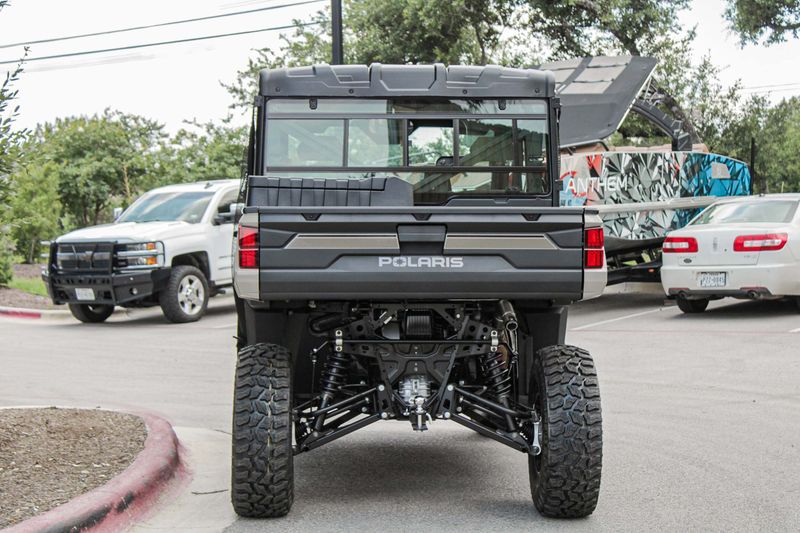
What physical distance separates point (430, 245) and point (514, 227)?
1.39 ft

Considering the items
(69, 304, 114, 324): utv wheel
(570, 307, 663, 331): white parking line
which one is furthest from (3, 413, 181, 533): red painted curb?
(69, 304, 114, 324): utv wheel

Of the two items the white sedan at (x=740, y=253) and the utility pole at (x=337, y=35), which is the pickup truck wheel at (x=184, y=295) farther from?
the white sedan at (x=740, y=253)

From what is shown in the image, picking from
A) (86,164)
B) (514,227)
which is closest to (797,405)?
(514,227)

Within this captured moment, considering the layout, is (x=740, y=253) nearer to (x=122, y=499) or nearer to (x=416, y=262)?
(x=416, y=262)

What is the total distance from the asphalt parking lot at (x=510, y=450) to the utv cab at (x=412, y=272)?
0.43 meters

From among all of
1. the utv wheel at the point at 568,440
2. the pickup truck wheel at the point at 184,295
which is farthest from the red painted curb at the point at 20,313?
the utv wheel at the point at 568,440

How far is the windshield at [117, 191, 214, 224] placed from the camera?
1762 centimetres

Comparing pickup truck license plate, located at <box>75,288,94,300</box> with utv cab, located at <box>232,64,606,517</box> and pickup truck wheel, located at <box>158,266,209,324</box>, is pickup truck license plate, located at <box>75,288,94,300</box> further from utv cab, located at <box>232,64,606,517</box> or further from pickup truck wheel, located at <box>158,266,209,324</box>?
utv cab, located at <box>232,64,606,517</box>

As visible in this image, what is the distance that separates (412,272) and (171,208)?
12.8 meters

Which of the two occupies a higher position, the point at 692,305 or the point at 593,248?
the point at 593,248

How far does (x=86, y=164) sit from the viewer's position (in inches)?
1197

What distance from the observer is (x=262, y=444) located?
555 centimetres

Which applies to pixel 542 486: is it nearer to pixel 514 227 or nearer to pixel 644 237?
pixel 514 227

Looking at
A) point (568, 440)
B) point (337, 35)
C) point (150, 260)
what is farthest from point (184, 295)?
point (568, 440)
